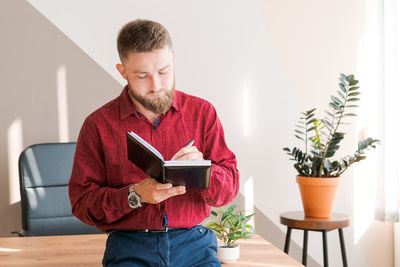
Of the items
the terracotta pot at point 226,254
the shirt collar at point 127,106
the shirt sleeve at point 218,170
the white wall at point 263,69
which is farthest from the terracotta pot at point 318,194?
the shirt collar at point 127,106

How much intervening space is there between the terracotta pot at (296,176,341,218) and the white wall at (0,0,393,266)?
0.49 m

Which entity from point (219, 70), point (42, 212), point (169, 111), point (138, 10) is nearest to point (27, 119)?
point (42, 212)

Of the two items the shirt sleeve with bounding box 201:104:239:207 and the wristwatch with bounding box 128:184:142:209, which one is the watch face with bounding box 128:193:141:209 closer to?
the wristwatch with bounding box 128:184:142:209

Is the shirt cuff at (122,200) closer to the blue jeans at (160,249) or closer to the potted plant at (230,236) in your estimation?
the blue jeans at (160,249)

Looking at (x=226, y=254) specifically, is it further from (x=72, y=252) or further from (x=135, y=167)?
(x=72, y=252)

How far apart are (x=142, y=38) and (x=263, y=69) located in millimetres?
1807

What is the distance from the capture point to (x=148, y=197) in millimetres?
1512

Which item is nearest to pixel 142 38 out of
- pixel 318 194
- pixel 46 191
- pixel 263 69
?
pixel 46 191

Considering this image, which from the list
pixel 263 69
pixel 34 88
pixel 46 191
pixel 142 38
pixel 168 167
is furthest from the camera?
pixel 263 69

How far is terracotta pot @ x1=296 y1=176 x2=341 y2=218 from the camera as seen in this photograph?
2795 millimetres

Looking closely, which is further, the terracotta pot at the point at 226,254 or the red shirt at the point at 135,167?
the terracotta pot at the point at 226,254

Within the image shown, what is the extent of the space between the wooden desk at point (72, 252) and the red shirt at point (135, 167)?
41 centimetres

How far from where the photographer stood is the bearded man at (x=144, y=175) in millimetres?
1606

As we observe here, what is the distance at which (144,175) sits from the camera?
1.72m
